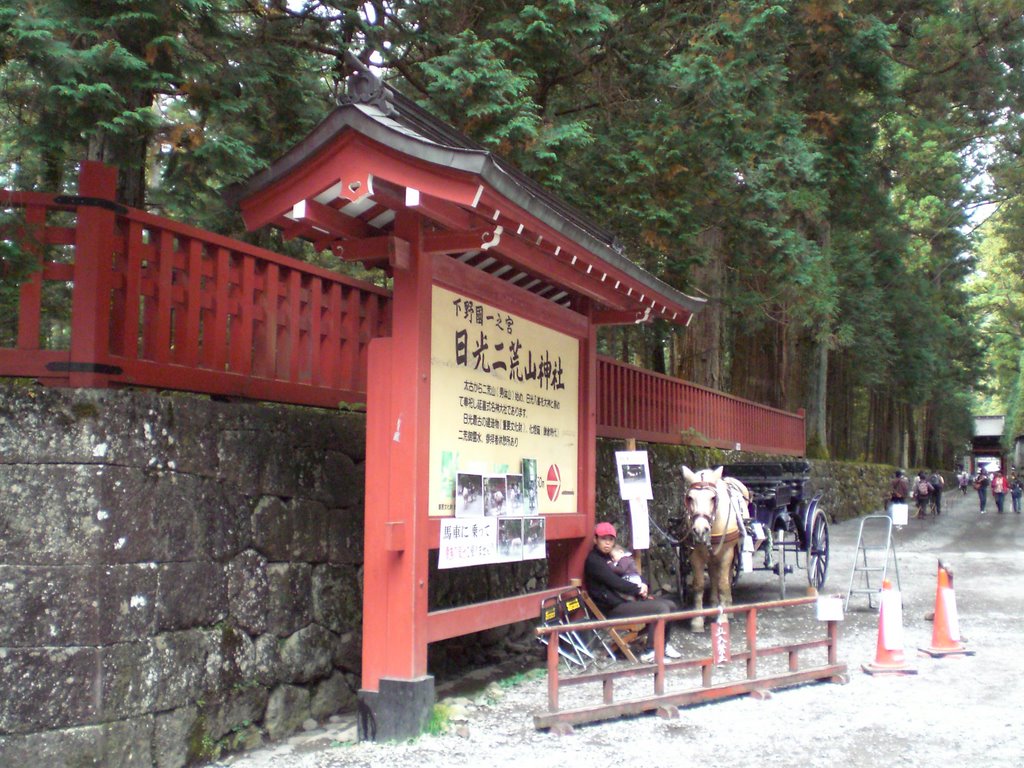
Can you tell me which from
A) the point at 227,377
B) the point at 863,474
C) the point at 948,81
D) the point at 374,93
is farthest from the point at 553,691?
the point at 863,474

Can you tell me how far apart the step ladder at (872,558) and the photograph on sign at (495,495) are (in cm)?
457

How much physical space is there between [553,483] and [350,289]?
8.18 feet

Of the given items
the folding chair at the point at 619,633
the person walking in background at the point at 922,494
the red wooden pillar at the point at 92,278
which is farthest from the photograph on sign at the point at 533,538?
the person walking in background at the point at 922,494

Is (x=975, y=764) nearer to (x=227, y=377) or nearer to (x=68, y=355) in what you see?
(x=227, y=377)

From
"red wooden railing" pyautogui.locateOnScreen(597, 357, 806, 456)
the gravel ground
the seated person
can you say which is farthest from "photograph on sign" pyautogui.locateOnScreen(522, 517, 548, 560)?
"red wooden railing" pyautogui.locateOnScreen(597, 357, 806, 456)

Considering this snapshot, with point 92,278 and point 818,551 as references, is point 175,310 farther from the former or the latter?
point 818,551

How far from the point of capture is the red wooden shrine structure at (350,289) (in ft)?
19.9

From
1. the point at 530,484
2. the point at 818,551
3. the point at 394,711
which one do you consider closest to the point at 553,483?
the point at 530,484

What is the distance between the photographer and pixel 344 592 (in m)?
7.66

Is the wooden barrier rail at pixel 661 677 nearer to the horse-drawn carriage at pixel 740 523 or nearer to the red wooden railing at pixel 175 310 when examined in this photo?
the horse-drawn carriage at pixel 740 523

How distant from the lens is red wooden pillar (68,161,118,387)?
5895 millimetres

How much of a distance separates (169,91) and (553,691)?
556 centimetres

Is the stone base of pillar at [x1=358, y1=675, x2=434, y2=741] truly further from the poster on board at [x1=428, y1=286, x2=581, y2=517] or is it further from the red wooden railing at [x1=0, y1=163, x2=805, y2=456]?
the red wooden railing at [x1=0, y1=163, x2=805, y2=456]

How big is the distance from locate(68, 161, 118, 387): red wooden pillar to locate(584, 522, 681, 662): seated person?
16.8 feet
